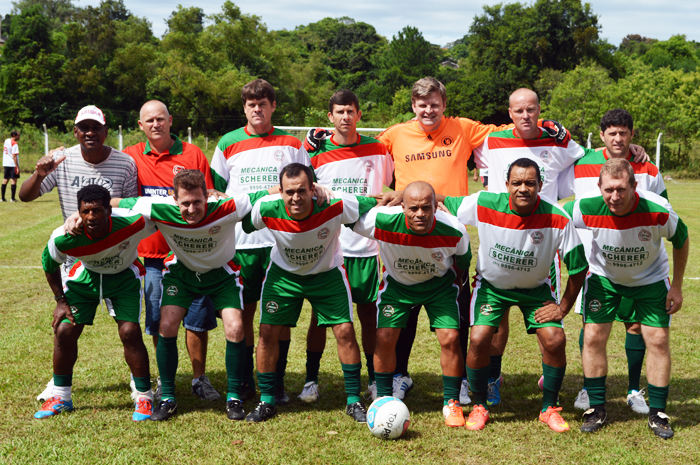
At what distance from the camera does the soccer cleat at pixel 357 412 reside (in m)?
4.52

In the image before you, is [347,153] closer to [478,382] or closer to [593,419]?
[478,382]

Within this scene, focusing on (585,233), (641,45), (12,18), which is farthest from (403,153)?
(641,45)

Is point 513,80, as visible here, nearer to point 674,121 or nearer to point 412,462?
point 674,121

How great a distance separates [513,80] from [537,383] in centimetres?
5140

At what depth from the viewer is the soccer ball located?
4188mm

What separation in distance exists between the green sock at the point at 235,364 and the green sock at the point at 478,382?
170 centimetres

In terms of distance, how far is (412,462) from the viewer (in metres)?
3.89

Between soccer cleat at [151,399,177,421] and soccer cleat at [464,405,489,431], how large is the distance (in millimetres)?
2155

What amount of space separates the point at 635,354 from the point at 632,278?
Answer: 2.39ft

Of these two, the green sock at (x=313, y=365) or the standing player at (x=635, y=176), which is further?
the green sock at (x=313, y=365)

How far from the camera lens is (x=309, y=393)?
498 centimetres

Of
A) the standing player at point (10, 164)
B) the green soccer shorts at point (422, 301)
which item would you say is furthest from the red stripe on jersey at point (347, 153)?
the standing player at point (10, 164)

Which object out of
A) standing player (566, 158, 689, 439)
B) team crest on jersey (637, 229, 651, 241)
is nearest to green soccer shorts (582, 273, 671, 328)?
standing player (566, 158, 689, 439)

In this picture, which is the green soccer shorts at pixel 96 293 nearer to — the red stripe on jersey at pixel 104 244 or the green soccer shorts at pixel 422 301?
the red stripe on jersey at pixel 104 244
